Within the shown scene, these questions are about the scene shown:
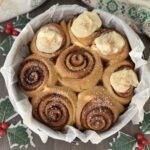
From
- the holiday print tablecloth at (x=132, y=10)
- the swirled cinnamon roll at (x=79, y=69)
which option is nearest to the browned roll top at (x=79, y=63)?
the swirled cinnamon roll at (x=79, y=69)

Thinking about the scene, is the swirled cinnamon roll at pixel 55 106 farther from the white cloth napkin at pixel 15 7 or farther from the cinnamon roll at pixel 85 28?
the white cloth napkin at pixel 15 7

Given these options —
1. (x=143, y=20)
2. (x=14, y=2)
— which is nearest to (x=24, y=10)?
(x=14, y=2)

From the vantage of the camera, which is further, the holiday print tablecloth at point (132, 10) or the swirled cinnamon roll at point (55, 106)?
the holiday print tablecloth at point (132, 10)

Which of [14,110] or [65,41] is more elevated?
[65,41]

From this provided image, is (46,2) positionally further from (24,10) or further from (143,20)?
(143,20)

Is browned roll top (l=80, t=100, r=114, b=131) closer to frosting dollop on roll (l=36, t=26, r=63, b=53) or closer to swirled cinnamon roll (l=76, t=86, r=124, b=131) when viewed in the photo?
swirled cinnamon roll (l=76, t=86, r=124, b=131)

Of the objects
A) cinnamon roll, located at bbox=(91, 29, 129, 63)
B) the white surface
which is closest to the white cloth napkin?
the white surface
